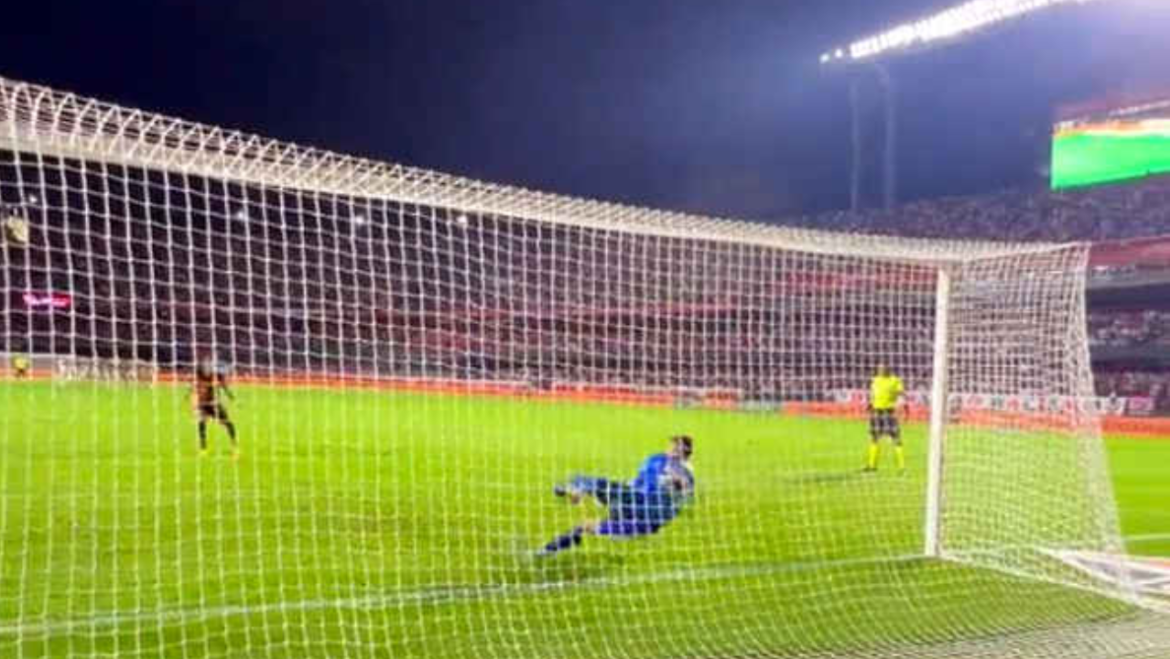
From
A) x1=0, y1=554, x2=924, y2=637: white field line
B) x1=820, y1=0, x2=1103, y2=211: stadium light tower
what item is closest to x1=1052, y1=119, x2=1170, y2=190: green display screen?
x1=820, y1=0, x2=1103, y2=211: stadium light tower

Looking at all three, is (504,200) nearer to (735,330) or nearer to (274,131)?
(735,330)

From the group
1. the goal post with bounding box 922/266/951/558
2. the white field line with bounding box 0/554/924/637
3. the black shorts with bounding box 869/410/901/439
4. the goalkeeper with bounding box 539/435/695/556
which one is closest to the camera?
the white field line with bounding box 0/554/924/637

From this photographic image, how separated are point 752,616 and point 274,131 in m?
54.5

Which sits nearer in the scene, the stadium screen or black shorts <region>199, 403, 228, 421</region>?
black shorts <region>199, 403, 228, 421</region>

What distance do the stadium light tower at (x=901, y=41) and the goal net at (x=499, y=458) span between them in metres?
24.2

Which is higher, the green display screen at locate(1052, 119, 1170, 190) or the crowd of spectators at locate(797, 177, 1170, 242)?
the green display screen at locate(1052, 119, 1170, 190)

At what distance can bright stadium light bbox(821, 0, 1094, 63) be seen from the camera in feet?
115

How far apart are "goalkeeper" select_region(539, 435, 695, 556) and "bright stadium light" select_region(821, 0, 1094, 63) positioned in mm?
29190

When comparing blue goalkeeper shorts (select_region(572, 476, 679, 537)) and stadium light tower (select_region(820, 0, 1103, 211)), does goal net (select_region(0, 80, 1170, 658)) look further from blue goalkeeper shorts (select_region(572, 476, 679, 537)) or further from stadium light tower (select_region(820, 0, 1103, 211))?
stadium light tower (select_region(820, 0, 1103, 211))

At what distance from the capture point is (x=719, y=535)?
9906mm

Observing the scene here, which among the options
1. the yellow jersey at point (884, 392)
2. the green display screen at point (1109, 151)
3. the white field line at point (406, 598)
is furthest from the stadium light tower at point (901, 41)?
the white field line at point (406, 598)

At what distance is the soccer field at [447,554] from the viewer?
639cm

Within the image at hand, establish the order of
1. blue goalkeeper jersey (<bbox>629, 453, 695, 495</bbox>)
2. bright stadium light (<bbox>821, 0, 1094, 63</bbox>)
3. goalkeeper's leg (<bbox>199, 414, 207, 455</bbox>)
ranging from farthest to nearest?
bright stadium light (<bbox>821, 0, 1094, 63</bbox>) < goalkeeper's leg (<bbox>199, 414, 207, 455</bbox>) < blue goalkeeper jersey (<bbox>629, 453, 695, 495</bbox>)

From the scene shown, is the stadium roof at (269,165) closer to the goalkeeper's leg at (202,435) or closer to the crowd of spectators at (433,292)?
the crowd of spectators at (433,292)
